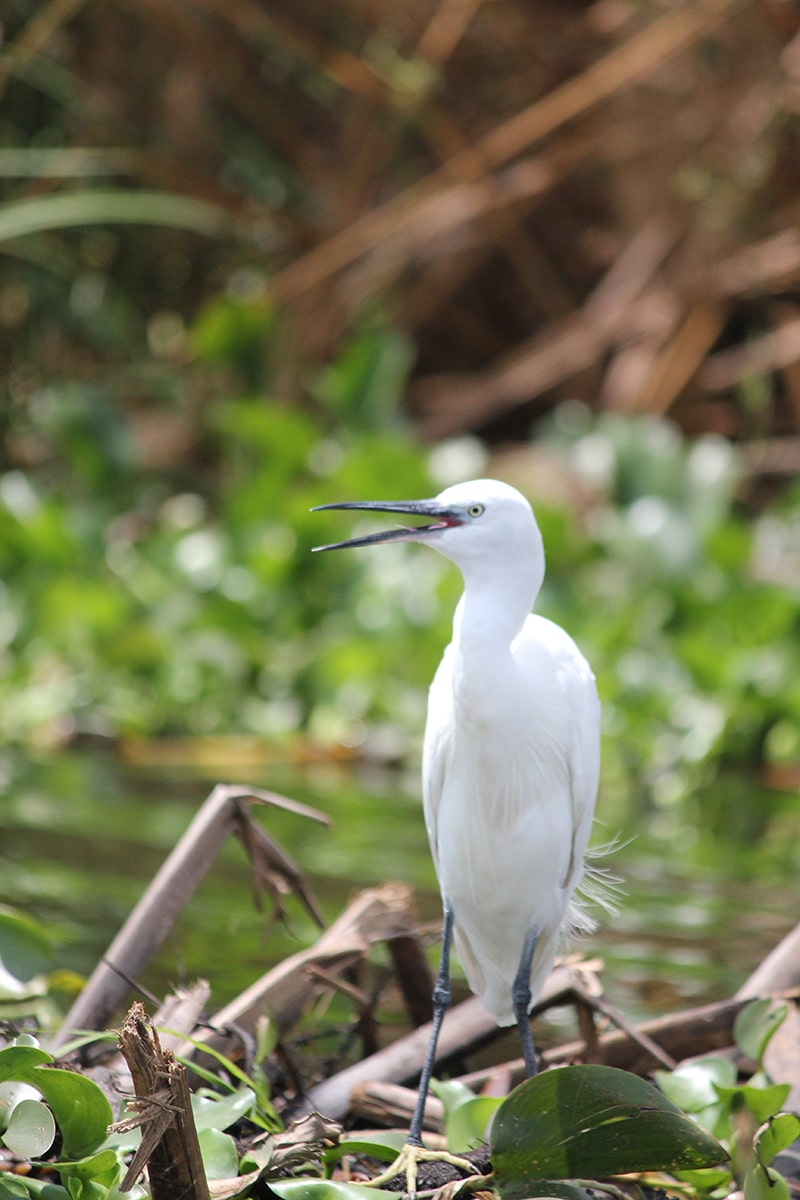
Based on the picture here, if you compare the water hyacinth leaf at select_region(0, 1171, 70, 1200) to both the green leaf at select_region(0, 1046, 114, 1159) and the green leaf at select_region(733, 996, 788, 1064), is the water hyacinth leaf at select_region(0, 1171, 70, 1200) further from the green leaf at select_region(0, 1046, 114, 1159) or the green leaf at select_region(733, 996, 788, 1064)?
the green leaf at select_region(733, 996, 788, 1064)

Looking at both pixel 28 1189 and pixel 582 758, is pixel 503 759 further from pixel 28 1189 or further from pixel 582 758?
pixel 28 1189

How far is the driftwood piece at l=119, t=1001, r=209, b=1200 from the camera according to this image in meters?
1.33

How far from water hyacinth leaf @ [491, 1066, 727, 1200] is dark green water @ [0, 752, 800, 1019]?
0.90 meters

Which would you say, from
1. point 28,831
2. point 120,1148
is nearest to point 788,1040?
point 120,1148

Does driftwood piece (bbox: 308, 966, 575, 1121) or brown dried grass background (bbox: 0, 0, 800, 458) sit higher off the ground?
brown dried grass background (bbox: 0, 0, 800, 458)

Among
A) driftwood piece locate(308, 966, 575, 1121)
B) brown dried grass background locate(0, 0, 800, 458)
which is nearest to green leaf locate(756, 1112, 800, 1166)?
driftwood piece locate(308, 966, 575, 1121)

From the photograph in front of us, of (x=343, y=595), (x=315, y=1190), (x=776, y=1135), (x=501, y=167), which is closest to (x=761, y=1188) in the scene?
(x=776, y=1135)

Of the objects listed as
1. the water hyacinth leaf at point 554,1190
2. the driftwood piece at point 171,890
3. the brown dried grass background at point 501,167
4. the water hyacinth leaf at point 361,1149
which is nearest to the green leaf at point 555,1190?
the water hyacinth leaf at point 554,1190

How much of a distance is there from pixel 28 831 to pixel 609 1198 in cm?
242

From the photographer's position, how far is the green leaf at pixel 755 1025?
1.92 meters

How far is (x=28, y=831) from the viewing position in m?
3.74

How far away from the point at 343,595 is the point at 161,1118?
15.1 ft

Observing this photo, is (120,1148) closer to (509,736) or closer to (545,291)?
(509,736)

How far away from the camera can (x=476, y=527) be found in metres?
1.76
